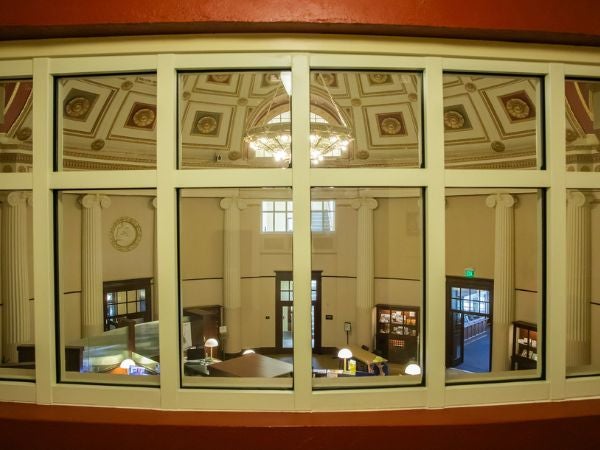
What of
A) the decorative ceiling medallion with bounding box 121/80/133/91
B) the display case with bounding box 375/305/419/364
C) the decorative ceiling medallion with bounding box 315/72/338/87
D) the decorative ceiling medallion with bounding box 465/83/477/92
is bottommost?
the display case with bounding box 375/305/419/364

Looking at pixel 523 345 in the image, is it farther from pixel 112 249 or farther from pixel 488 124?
pixel 112 249

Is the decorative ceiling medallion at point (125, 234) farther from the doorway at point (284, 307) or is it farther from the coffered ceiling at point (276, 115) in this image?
the doorway at point (284, 307)

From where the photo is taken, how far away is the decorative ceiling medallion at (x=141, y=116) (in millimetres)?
9688

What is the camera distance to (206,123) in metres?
10.8

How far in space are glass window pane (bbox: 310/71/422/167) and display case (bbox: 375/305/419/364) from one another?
414 centimetres

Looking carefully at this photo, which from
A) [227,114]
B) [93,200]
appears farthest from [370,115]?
[93,200]

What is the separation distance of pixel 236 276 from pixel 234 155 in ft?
11.7

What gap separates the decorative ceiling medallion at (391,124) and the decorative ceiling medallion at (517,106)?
101 inches

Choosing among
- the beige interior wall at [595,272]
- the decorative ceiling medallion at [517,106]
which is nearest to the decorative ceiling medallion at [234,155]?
the decorative ceiling medallion at [517,106]

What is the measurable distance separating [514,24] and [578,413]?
1405 millimetres

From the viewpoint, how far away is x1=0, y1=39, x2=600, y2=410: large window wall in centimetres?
157

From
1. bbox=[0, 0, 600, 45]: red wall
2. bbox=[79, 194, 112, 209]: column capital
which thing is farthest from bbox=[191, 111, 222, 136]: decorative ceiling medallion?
bbox=[0, 0, 600, 45]: red wall

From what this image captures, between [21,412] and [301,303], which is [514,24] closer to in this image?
[301,303]

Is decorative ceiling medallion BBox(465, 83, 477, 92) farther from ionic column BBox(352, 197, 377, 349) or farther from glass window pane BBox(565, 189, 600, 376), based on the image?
ionic column BBox(352, 197, 377, 349)
